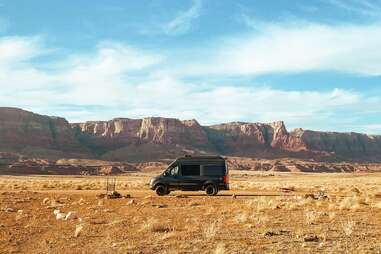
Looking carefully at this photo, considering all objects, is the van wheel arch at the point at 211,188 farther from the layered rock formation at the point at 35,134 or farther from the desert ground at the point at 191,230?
the layered rock formation at the point at 35,134

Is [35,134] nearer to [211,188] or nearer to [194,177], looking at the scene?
[194,177]

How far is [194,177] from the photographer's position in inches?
1173

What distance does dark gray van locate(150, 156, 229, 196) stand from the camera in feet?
97.6

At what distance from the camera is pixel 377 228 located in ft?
50.6

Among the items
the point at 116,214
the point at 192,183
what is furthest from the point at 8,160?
the point at 116,214

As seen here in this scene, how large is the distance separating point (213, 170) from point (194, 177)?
1.17 m

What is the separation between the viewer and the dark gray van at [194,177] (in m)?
29.8

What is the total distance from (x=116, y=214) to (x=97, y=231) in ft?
15.7

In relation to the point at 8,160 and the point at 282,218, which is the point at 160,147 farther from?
the point at 282,218

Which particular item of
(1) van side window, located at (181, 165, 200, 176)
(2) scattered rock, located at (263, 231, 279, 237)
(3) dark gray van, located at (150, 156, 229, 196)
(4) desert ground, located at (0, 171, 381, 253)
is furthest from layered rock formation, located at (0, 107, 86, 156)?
(2) scattered rock, located at (263, 231, 279, 237)

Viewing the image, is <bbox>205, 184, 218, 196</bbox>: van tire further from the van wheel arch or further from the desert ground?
the desert ground

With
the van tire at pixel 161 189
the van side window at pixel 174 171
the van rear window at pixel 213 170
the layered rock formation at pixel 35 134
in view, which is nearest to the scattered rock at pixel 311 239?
the van rear window at pixel 213 170

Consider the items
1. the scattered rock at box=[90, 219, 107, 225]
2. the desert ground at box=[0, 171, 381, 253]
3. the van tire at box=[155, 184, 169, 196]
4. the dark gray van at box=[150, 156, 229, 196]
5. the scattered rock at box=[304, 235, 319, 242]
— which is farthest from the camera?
the van tire at box=[155, 184, 169, 196]

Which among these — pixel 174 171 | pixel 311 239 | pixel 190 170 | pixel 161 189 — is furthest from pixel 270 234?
pixel 161 189
